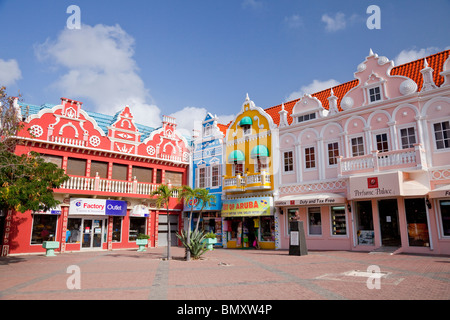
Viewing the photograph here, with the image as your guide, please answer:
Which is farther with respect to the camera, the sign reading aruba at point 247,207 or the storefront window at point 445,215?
the sign reading aruba at point 247,207

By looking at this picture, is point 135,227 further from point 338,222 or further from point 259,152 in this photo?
point 338,222

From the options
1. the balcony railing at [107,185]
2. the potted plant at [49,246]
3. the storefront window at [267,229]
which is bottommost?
the potted plant at [49,246]

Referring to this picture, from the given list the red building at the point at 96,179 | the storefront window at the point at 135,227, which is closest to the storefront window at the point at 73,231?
the red building at the point at 96,179

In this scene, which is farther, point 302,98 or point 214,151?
point 214,151

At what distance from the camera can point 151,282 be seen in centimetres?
964

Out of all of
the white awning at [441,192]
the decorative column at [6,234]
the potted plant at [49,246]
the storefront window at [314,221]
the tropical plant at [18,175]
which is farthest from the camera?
the storefront window at [314,221]

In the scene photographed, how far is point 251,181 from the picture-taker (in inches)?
909

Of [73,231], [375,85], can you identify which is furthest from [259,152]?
[73,231]

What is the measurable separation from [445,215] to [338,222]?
18.1ft

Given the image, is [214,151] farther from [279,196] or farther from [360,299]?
[360,299]

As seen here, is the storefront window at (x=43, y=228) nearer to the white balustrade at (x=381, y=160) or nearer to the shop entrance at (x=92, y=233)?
the shop entrance at (x=92, y=233)

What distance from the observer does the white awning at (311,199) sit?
61.9 ft
